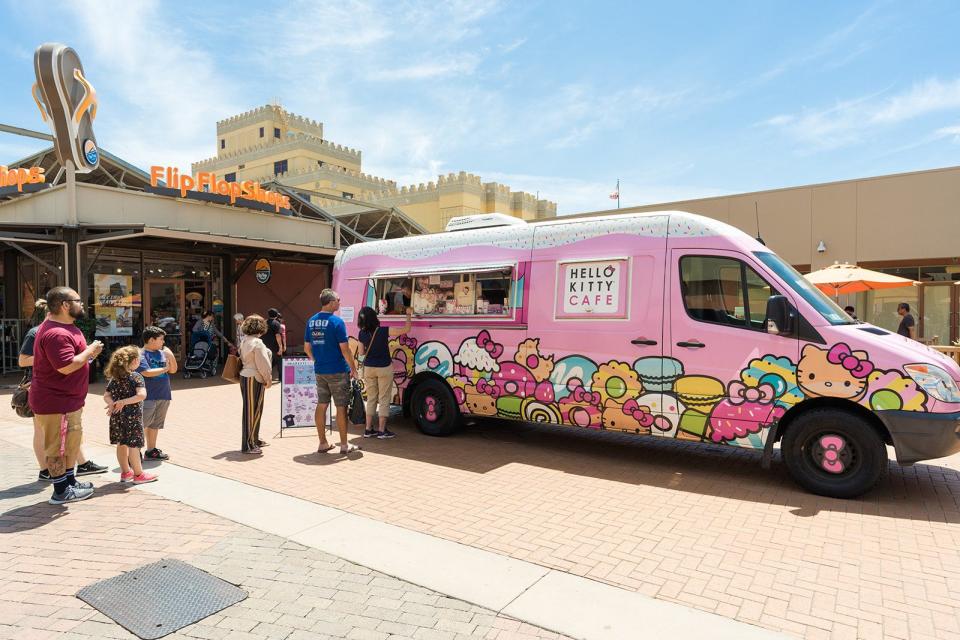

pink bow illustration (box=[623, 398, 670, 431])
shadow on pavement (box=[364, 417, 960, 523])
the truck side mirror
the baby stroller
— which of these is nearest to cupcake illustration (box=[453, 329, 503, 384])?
shadow on pavement (box=[364, 417, 960, 523])

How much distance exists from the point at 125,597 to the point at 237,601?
719 mm

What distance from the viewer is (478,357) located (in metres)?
7.69

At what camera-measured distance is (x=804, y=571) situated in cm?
398

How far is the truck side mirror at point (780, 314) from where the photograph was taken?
5.54 meters

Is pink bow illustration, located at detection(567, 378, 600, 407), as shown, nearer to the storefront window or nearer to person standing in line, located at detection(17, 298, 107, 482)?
person standing in line, located at detection(17, 298, 107, 482)

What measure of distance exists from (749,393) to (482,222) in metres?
4.28

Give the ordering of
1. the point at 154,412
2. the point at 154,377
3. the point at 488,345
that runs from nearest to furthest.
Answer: the point at 154,377 < the point at 154,412 < the point at 488,345

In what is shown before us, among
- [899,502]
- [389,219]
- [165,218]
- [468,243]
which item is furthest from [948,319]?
[165,218]

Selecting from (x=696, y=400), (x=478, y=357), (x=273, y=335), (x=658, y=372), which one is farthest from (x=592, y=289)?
(x=273, y=335)

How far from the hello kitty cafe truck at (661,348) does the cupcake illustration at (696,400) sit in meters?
0.01

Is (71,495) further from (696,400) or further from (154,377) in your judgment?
(696,400)

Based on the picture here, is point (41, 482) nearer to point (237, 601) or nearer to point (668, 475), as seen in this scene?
point (237, 601)

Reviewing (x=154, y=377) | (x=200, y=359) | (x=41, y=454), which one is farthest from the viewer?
(x=200, y=359)

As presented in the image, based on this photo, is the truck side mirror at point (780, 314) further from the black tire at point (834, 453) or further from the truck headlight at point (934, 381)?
the truck headlight at point (934, 381)
